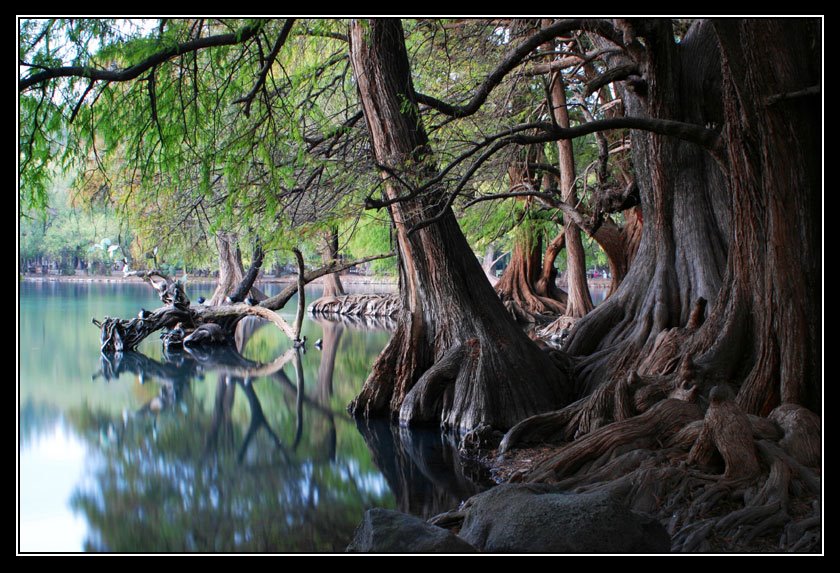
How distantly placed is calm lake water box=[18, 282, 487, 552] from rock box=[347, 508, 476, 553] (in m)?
1.42

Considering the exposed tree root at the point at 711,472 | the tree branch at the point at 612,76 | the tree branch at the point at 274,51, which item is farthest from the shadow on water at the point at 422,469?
the tree branch at the point at 612,76

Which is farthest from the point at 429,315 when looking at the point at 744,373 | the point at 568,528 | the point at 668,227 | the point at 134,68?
the point at 568,528

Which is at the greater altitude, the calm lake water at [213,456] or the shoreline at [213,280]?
the shoreline at [213,280]

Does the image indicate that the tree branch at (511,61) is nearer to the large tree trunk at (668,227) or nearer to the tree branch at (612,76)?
the tree branch at (612,76)

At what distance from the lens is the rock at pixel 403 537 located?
404 cm

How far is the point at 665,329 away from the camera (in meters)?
8.64

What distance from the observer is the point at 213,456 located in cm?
886

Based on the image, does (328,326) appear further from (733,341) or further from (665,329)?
(733,341)

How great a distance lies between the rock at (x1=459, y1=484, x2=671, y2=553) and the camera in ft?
13.6

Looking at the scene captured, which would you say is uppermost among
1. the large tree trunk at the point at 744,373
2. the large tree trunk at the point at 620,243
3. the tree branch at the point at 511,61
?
the tree branch at the point at 511,61

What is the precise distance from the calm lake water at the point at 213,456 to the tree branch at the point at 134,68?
2.66 m

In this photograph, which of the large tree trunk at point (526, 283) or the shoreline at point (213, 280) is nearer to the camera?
the large tree trunk at point (526, 283)

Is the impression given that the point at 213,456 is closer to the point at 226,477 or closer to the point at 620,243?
the point at 226,477

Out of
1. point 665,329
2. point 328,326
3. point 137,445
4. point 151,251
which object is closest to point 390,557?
point 665,329
